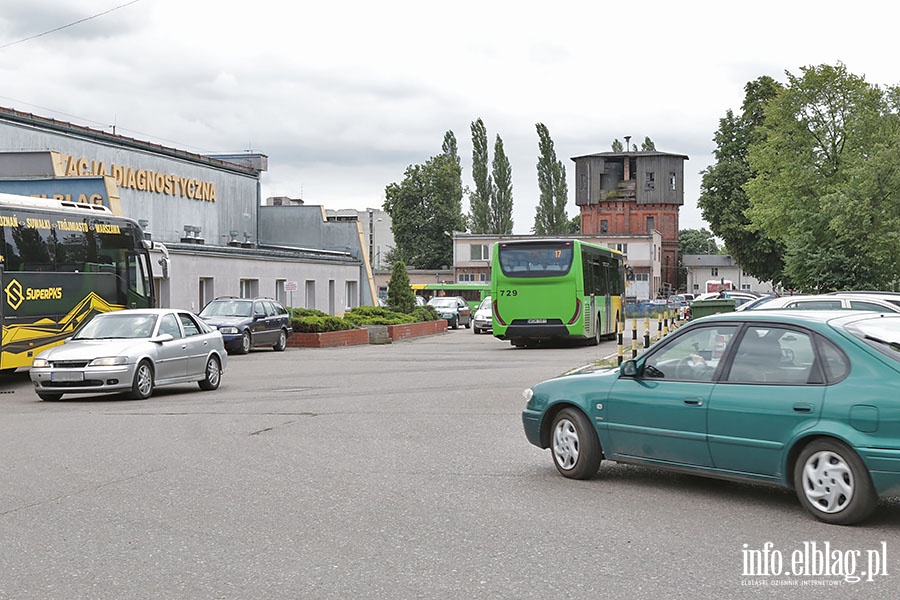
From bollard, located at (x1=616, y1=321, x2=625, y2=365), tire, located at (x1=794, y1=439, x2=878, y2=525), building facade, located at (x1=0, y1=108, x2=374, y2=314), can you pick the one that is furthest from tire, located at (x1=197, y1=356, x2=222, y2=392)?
tire, located at (x1=794, y1=439, x2=878, y2=525)

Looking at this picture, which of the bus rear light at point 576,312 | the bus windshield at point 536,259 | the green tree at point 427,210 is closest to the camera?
the bus windshield at point 536,259

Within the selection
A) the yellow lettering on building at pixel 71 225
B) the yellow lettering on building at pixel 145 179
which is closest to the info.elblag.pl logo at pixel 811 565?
the yellow lettering on building at pixel 71 225

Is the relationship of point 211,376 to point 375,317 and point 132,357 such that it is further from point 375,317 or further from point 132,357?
point 375,317

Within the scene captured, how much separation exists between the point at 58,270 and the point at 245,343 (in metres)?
10.4

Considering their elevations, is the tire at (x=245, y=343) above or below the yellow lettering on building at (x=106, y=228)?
below

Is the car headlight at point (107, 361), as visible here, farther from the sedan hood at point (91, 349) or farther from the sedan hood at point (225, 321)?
the sedan hood at point (225, 321)

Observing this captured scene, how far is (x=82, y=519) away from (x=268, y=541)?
1.65 meters

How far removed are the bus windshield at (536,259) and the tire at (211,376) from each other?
1452 cm

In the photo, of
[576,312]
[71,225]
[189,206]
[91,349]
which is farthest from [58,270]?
[189,206]

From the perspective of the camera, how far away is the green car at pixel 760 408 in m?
7.50

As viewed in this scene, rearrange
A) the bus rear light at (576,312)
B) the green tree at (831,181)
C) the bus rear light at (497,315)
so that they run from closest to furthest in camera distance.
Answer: the bus rear light at (576,312)
the bus rear light at (497,315)
the green tree at (831,181)

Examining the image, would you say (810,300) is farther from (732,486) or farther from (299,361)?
(299,361)

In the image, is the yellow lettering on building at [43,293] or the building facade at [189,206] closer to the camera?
the yellow lettering on building at [43,293]

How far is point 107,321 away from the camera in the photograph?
19.4 metres
